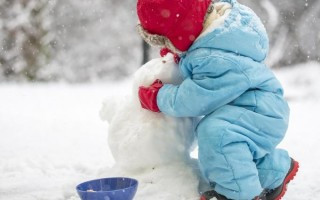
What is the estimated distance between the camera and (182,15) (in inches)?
103

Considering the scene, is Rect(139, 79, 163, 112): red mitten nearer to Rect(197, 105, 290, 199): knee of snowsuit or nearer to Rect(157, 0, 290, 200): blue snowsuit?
Rect(157, 0, 290, 200): blue snowsuit

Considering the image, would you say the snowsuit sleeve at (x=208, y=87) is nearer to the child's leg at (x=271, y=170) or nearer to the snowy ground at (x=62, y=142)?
the child's leg at (x=271, y=170)

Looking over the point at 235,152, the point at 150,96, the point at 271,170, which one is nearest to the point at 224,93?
the point at 235,152

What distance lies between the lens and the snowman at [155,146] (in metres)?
2.76

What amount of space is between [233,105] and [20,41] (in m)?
7.82

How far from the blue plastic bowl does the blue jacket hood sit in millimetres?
751

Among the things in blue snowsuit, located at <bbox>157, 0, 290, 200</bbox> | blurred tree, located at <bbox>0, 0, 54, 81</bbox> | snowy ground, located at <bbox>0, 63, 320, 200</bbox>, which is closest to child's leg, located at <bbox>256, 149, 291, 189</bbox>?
blue snowsuit, located at <bbox>157, 0, 290, 200</bbox>

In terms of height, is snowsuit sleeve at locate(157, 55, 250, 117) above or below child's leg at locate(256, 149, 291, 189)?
above

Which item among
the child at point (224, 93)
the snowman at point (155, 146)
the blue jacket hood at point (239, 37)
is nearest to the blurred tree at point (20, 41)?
the snowman at point (155, 146)

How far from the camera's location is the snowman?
2.76 m

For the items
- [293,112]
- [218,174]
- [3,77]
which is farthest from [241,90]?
[3,77]

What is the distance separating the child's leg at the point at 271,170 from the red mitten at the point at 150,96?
61 centimetres

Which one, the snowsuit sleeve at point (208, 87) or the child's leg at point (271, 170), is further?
the child's leg at point (271, 170)

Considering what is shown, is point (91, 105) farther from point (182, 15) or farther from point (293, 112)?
point (182, 15)
